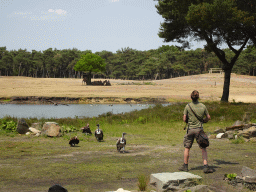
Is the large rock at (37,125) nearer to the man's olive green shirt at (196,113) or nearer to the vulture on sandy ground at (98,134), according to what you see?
the vulture on sandy ground at (98,134)

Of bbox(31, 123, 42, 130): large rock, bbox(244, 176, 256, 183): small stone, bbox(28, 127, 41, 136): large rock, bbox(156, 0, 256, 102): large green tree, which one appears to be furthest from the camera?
bbox(156, 0, 256, 102): large green tree

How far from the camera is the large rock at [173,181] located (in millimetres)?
6395

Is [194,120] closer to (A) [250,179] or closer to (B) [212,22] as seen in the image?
(A) [250,179]

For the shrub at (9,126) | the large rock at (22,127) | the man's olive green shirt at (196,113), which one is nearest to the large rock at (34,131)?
the large rock at (22,127)

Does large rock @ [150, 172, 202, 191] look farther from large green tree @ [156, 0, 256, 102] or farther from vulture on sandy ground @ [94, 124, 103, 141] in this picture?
large green tree @ [156, 0, 256, 102]

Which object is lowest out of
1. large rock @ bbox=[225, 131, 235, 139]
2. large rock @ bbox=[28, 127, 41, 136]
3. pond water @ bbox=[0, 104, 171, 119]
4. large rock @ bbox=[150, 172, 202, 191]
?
pond water @ bbox=[0, 104, 171, 119]

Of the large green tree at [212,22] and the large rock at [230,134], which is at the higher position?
the large green tree at [212,22]

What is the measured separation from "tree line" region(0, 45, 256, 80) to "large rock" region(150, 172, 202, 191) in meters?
107

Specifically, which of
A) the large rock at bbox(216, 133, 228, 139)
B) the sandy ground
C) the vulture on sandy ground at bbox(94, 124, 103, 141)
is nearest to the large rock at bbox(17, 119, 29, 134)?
the vulture on sandy ground at bbox(94, 124, 103, 141)

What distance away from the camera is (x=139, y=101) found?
4469 cm

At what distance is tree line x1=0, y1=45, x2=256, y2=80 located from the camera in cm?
11988

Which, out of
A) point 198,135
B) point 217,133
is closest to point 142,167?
point 198,135

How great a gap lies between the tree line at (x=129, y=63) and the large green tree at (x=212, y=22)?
80707 mm

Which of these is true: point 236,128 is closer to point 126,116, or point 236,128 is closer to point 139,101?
point 126,116
